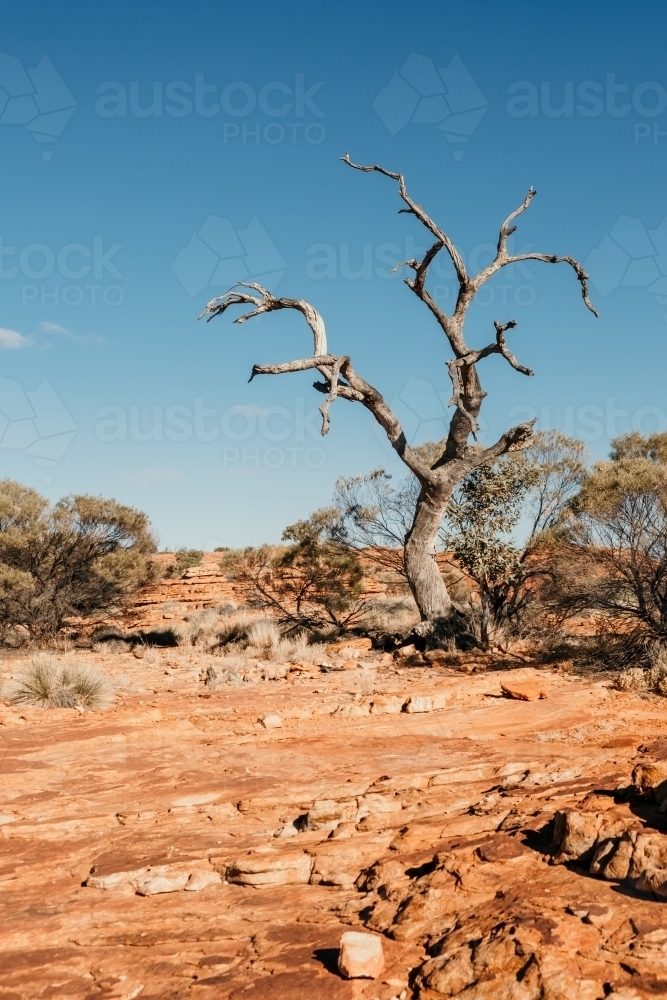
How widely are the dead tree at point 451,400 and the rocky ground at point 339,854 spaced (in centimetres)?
550

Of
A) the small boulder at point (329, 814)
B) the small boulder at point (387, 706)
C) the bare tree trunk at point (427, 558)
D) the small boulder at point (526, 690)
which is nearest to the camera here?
the small boulder at point (329, 814)

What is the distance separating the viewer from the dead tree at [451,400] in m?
14.8

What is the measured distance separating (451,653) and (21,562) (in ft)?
38.6

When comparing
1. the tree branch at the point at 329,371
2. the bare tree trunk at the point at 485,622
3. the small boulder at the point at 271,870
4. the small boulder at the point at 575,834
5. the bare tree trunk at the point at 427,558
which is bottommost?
the small boulder at the point at 271,870

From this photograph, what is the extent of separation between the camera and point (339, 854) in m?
5.02

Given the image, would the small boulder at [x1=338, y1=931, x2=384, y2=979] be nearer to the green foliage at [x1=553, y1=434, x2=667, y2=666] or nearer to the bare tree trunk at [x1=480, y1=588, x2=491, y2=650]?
the green foliage at [x1=553, y1=434, x2=667, y2=666]

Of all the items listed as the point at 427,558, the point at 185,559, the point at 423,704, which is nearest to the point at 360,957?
the point at 423,704

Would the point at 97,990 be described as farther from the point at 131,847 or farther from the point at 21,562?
the point at 21,562

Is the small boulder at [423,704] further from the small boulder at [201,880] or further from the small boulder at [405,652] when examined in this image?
the small boulder at [201,880]

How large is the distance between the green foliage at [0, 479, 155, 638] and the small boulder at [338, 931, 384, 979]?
17203 millimetres

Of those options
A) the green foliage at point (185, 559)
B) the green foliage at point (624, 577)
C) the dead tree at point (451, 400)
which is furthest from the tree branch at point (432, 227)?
the green foliage at point (185, 559)

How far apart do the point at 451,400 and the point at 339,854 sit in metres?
10.8

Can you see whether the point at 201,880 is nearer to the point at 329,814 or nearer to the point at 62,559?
the point at 329,814

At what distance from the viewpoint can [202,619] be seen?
2212cm
